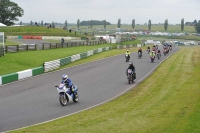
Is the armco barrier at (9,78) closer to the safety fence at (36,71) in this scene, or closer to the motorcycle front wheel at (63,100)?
the safety fence at (36,71)

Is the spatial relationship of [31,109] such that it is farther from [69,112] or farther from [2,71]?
[2,71]

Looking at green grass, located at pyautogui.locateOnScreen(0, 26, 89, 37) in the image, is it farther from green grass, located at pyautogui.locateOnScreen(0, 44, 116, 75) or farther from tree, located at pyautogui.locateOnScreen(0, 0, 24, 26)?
green grass, located at pyautogui.locateOnScreen(0, 44, 116, 75)

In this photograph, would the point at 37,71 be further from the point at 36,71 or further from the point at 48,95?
the point at 48,95

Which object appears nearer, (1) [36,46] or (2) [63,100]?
(2) [63,100]

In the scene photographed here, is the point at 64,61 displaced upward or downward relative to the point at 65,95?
A: upward

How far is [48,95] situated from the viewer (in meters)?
21.9

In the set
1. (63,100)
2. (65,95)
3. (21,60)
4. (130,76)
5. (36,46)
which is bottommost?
(63,100)

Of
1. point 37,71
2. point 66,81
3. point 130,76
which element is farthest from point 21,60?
point 66,81

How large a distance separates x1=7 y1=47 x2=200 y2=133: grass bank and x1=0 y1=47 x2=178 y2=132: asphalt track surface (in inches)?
40.3

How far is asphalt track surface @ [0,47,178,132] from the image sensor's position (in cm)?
1592

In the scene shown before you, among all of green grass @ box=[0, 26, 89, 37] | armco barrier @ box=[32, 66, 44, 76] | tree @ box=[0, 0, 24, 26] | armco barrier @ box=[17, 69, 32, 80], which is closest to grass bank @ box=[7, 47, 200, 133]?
armco barrier @ box=[17, 69, 32, 80]

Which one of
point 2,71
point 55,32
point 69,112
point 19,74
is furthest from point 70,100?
point 55,32

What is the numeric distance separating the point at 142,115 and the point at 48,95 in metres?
7.92

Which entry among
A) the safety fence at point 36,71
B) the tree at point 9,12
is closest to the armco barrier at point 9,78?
the safety fence at point 36,71
